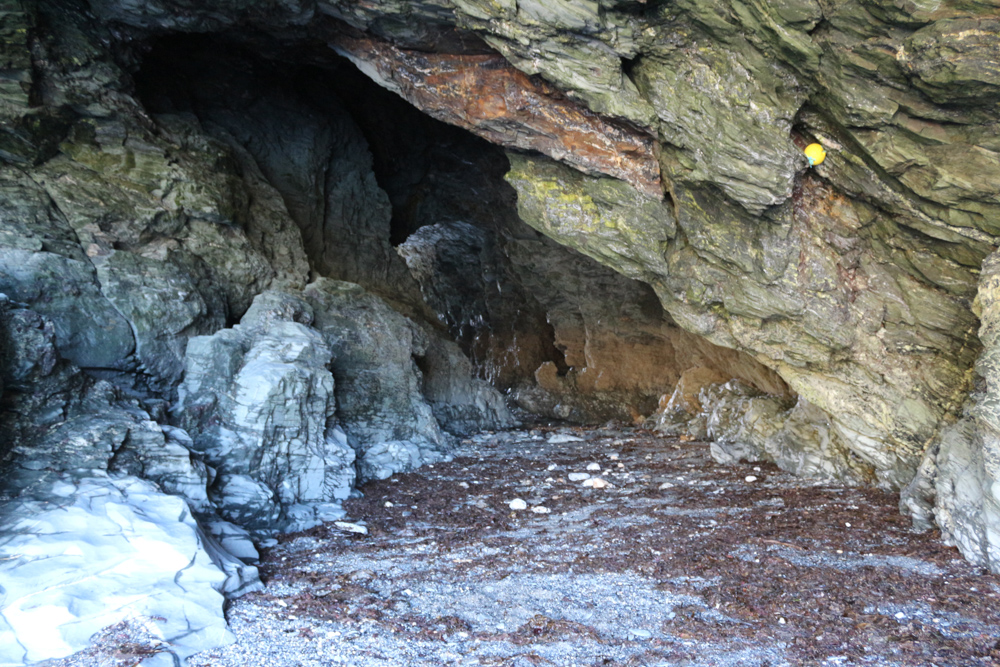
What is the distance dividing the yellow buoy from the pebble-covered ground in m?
3.70

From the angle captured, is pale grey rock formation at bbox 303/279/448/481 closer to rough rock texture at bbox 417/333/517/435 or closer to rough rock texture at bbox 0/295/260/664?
rough rock texture at bbox 417/333/517/435

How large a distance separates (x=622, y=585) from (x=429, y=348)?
8.16 m

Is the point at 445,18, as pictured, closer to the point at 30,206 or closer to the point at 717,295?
the point at 717,295

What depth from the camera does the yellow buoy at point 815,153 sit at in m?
6.36

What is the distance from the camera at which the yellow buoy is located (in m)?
6.36

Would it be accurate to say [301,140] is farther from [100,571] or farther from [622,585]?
[622,585]

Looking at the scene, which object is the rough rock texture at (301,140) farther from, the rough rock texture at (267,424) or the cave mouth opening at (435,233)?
the rough rock texture at (267,424)

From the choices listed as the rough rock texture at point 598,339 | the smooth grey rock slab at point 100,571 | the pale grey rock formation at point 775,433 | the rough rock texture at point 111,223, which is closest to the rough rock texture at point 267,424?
the rough rock texture at point 111,223

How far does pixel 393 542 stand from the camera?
6.58 metres

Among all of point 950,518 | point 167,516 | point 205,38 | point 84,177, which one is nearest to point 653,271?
point 950,518

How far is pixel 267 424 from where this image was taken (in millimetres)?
7805

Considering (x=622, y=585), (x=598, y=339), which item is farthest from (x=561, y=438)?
(x=622, y=585)

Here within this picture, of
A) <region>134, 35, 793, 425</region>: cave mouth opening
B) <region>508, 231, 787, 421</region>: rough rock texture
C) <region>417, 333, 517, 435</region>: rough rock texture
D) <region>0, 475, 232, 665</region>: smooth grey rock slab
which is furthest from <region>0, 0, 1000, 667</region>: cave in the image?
<region>508, 231, 787, 421</region>: rough rock texture

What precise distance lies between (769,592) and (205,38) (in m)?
11.6
